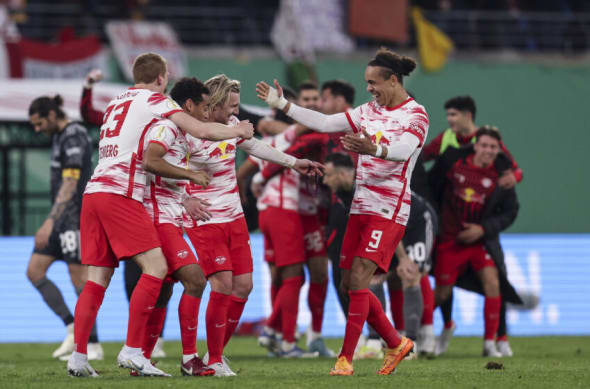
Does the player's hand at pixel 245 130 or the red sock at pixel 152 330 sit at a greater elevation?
the player's hand at pixel 245 130

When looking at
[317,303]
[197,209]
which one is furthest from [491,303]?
[197,209]

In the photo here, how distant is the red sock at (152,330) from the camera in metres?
6.85

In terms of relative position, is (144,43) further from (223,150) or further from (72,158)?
(223,150)

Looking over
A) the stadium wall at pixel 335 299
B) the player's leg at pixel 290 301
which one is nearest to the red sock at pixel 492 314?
the player's leg at pixel 290 301

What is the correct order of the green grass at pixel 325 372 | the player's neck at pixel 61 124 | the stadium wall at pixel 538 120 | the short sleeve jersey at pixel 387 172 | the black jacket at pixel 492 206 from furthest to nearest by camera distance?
1. the stadium wall at pixel 538 120
2. the black jacket at pixel 492 206
3. the player's neck at pixel 61 124
4. the short sleeve jersey at pixel 387 172
5. the green grass at pixel 325 372

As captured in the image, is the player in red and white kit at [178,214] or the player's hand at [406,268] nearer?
the player in red and white kit at [178,214]

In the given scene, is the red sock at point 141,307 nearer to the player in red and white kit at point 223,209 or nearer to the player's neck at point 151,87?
the player in red and white kit at point 223,209

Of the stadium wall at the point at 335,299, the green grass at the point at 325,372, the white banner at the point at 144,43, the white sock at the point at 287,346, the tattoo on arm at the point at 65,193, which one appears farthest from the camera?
the white banner at the point at 144,43

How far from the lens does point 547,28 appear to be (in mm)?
22562

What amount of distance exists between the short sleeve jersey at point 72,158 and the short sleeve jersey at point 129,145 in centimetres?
251

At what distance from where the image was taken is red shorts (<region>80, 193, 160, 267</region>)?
6422 mm

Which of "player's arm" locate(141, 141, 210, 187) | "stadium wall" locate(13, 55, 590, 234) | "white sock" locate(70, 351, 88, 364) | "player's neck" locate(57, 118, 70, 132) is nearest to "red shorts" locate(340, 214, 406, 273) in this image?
"player's arm" locate(141, 141, 210, 187)

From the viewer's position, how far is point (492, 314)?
1009 cm

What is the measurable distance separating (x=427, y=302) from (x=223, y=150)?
3.44m
